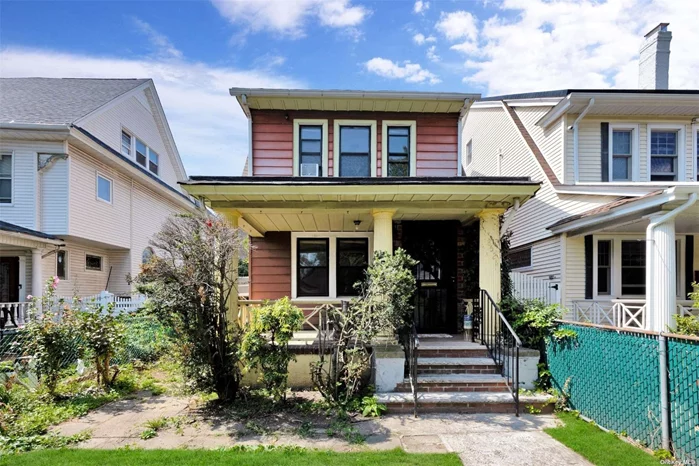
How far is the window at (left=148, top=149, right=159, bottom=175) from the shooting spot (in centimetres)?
1643

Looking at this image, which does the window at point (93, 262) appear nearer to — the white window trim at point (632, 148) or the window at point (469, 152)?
the window at point (469, 152)

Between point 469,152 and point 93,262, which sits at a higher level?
point 469,152

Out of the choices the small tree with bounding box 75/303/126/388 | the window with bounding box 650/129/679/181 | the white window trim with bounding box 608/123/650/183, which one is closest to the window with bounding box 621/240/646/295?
the white window trim with bounding box 608/123/650/183

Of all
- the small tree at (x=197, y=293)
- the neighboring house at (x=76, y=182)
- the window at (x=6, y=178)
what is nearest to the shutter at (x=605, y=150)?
the small tree at (x=197, y=293)

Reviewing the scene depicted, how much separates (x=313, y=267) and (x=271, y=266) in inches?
44.3

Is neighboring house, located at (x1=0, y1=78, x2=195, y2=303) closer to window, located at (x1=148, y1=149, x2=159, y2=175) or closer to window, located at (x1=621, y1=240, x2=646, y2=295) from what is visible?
window, located at (x1=148, y1=149, x2=159, y2=175)

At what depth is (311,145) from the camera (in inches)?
354

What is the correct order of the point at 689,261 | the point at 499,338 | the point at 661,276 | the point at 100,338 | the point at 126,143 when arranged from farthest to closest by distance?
1. the point at 126,143
2. the point at 689,261
3. the point at 499,338
4. the point at 100,338
5. the point at 661,276

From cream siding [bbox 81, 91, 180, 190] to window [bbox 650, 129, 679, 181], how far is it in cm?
1658

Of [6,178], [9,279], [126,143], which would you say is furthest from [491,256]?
[126,143]

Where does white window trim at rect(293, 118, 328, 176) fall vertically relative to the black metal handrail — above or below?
above

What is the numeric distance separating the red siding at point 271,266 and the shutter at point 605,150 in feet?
28.5

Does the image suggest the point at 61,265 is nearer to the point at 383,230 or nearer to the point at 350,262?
the point at 350,262

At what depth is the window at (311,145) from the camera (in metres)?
8.97
